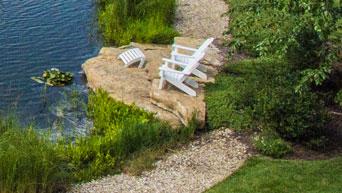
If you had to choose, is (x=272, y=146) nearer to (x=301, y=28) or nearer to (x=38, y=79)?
(x=301, y=28)

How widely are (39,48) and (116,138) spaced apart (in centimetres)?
544

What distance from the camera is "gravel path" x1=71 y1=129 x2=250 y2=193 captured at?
7699 millimetres

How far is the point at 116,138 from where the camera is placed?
8719 millimetres

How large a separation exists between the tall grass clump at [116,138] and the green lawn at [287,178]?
5.18ft

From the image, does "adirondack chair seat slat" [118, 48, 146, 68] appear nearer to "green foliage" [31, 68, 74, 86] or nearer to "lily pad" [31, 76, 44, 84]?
"green foliage" [31, 68, 74, 86]

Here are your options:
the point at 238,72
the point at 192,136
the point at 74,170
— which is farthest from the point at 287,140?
the point at 74,170

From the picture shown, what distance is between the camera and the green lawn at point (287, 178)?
7293 millimetres

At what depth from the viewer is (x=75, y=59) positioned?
13.0 metres

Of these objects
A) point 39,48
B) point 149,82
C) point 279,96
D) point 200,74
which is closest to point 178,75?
point 200,74

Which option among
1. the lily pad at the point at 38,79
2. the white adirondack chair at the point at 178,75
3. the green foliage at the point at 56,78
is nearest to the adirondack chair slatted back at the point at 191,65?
the white adirondack chair at the point at 178,75

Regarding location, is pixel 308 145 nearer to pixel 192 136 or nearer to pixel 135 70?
pixel 192 136

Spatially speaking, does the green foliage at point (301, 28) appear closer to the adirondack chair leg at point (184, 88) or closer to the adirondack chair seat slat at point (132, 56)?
the adirondack chair leg at point (184, 88)

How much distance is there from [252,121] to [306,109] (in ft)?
3.29

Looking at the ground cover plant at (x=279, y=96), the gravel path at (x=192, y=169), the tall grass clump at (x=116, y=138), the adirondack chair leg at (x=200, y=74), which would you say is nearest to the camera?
the gravel path at (x=192, y=169)
